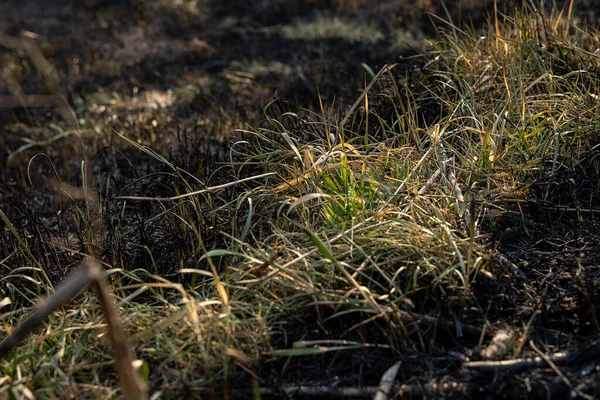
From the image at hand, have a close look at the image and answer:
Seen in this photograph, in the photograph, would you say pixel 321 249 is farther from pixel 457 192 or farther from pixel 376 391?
pixel 457 192

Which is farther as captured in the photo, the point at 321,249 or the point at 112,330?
the point at 321,249

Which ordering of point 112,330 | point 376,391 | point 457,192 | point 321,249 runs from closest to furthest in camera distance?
point 112,330 → point 376,391 → point 321,249 → point 457,192

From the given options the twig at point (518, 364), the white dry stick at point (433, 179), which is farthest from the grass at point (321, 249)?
the twig at point (518, 364)

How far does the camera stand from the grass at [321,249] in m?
2.04

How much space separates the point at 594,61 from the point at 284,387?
2.39 meters

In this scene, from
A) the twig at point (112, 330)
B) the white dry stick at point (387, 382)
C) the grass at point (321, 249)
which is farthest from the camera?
the grass at point (321, 249)

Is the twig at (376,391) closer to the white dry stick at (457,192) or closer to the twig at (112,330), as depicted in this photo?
the twig at (112,330)

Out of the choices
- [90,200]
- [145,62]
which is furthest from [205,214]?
[145,62]

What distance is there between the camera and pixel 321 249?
2.09 meters

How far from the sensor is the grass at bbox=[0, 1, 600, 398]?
6.70 ft

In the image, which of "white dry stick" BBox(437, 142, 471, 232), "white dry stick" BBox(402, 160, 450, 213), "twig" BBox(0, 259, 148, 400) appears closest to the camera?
"twig" BBox(0, 259, 148, 400)

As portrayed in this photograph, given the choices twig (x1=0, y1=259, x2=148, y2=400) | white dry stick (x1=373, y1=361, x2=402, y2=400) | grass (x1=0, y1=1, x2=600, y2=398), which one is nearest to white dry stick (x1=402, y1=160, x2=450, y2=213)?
grass (x1=0, y1=1, x2=600, y2=398)

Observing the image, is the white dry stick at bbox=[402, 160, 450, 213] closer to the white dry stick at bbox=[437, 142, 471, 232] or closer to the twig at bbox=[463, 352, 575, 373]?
the white dry stick at bbox=[437, 142, 471, 232]

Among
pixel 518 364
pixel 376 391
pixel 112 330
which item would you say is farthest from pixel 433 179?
pixel 112 330
